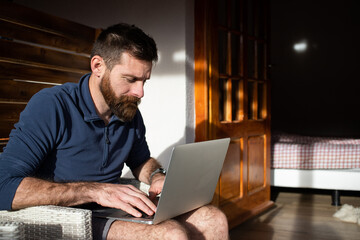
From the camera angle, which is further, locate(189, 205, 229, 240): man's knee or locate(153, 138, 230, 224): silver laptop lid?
locate(189, 205, 229, 240): man's knee

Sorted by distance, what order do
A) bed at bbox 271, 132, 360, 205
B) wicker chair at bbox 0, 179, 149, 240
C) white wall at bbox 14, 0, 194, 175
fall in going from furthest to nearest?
bed at bbox 271, 132, 360, 205 < white wall at bbox 14, 0, 194, 175 < wicker chair at bbox 0, 179, 149, 240

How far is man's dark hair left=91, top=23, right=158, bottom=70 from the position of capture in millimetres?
1447

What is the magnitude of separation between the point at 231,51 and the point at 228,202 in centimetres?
112

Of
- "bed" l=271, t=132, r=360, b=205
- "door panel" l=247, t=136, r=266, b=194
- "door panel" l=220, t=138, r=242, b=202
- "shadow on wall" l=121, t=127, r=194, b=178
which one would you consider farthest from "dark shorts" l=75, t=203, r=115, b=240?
"bed" l=271, t=132, r=360, b=205

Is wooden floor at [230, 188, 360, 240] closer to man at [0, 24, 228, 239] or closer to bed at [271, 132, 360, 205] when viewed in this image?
bed at [271, 132, 360, 205]

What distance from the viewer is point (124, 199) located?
4.00 ft

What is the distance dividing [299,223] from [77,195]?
7.33 ft

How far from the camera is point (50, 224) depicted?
1139mm

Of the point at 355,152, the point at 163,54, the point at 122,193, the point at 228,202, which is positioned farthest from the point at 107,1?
the point at 355,152

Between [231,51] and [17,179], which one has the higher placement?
[231,51]

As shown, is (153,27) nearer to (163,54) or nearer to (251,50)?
(163,54)

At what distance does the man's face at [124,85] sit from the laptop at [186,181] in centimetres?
38

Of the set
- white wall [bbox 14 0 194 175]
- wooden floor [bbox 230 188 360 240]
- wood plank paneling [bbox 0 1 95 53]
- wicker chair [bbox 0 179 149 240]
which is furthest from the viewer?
wooden floor [bbox 230 188 360 240]

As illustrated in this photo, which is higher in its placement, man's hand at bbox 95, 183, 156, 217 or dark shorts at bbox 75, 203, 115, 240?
man's hand at bbox 95, 183, 156, 217
